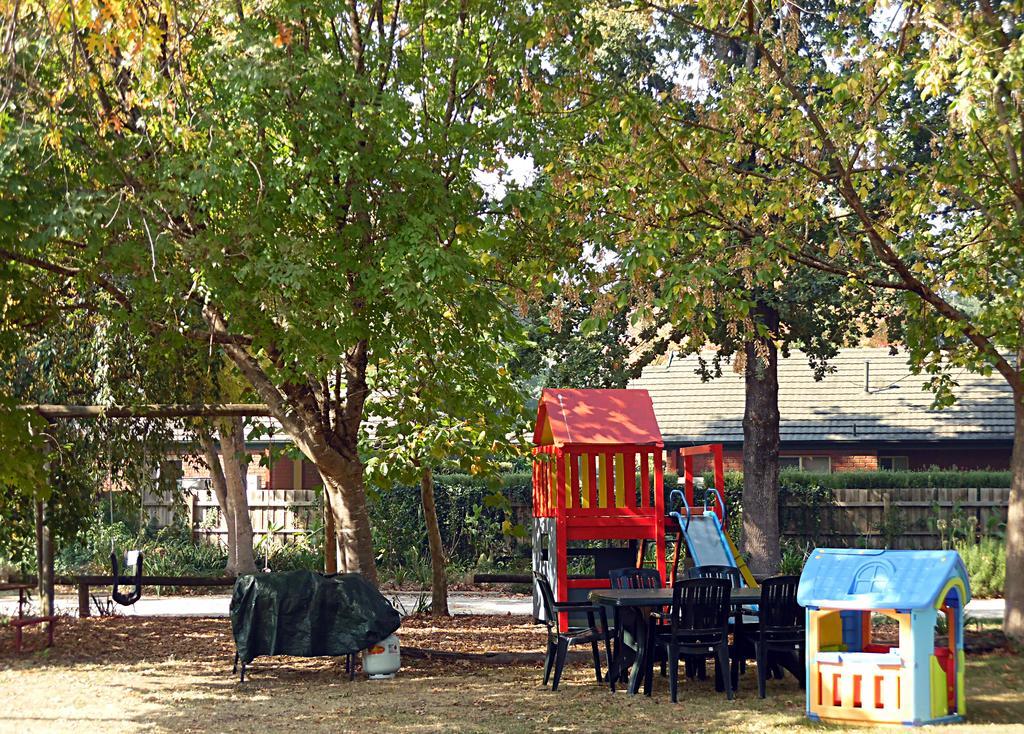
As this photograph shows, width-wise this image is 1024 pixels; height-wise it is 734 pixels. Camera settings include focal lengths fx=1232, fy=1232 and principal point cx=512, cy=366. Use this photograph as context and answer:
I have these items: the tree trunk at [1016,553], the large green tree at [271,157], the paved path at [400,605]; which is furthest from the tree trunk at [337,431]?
the tree trunk at [1016,553]

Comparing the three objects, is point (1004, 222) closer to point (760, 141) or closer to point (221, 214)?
point (760, 141)

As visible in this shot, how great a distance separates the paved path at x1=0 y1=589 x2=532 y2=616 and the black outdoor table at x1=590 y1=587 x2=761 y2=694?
6.04 meters

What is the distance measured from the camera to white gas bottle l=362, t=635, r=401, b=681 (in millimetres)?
12086

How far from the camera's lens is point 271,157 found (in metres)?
10.4

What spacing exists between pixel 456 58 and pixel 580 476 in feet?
17.9

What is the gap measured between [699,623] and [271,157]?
5.45 metres

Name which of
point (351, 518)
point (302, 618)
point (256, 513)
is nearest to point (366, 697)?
point (302, 618)

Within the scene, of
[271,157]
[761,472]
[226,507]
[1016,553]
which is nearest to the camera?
[271,157]

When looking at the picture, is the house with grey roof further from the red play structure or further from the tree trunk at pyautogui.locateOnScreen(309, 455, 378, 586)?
the tree trunk at pyautogui.locateOnScreen(309, 455, 378, 586)

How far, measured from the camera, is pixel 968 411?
27.8m

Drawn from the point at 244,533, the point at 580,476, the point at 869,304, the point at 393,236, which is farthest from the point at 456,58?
the point at 244,533

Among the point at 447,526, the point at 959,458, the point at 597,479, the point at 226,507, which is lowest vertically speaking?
the point at 447,526

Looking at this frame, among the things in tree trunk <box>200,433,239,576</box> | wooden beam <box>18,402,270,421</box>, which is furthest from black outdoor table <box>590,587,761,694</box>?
tree trunk <box>200,433,239,576</box>

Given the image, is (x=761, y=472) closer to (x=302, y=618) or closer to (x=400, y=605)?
(x=400, y=605)
